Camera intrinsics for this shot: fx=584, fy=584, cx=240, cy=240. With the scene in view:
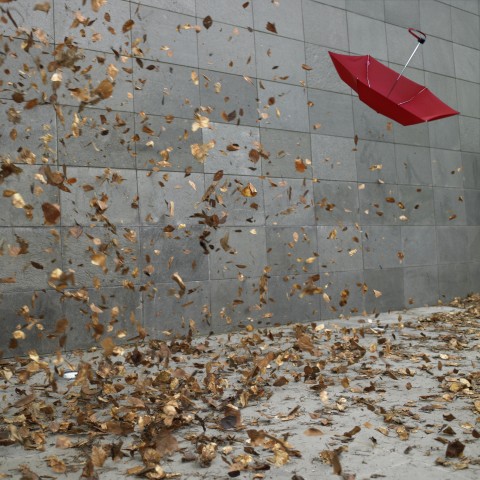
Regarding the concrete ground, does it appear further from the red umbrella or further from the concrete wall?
the red umbrella

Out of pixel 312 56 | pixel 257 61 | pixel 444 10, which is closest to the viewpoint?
pixel 257 61

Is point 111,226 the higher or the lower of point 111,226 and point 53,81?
the lower

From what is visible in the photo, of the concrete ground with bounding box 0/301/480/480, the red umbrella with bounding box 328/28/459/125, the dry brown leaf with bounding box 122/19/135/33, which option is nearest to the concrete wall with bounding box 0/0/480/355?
the dry brown leaf with bounding box 122/19/135/33

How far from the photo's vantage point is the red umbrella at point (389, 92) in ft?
17.8

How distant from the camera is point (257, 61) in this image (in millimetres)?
6008

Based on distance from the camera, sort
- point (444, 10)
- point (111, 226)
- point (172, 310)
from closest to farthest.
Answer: point (111, 226) → point (172, 310) → point (444, 10)

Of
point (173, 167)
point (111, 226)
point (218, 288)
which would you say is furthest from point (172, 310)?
point (173, 167)

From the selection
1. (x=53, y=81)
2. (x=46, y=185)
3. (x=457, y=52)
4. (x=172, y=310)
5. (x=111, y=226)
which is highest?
(x=457, y=52)

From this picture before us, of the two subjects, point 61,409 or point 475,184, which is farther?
point 475,184

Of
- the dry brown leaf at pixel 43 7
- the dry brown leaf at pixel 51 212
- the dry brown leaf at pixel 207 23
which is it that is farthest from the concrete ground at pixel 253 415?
the dry brown leaf at pixel 207 23

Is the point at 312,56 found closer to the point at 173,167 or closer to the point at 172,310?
the point at 173,167

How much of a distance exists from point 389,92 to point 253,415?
12.2 ft

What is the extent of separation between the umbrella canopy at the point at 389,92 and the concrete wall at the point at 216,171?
2.87 feet

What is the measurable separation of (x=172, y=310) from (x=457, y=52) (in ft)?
18.2
